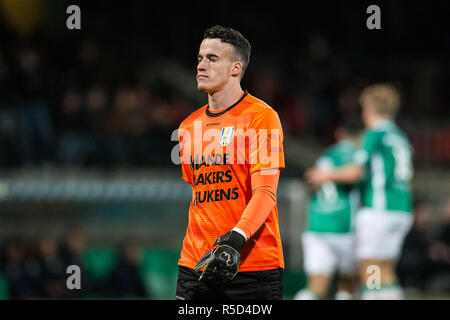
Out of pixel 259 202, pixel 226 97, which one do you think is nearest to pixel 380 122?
pixel 226 97

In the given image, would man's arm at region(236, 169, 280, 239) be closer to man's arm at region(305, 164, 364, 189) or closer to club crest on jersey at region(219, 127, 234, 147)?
club crest on jersey at region(219, 127, 234, 147)

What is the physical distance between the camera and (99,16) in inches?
526

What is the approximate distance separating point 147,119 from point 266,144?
7.38 metres

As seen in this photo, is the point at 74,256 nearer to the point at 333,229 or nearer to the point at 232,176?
the point at 333,229

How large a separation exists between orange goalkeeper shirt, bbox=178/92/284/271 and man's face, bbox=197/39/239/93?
0.16 meters

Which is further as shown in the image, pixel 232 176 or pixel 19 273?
pixel 19 273

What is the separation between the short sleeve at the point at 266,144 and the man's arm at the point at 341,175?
3.16m

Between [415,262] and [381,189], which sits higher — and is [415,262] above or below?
below

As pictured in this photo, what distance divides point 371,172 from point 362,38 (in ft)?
27.6

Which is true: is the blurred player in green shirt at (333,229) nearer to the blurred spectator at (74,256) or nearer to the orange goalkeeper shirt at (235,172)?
the blurred spectator at (74,256)

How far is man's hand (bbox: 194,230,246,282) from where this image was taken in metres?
2.85

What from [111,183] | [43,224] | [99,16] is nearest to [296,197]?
[111,183]

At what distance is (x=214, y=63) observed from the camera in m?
3.21
